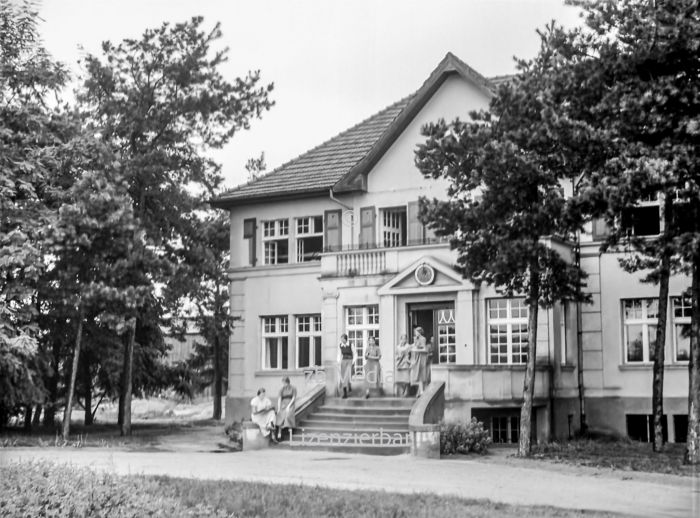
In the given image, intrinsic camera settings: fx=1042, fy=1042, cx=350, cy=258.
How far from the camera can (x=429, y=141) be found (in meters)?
24.3

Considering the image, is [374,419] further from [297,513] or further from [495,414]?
[297,513]

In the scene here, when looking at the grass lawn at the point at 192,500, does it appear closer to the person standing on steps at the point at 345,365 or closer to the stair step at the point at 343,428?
the stair step at the point at 343,428

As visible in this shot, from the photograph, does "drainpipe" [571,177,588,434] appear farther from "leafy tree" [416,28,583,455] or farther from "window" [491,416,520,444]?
"leafy tree" [416,28,583,455]

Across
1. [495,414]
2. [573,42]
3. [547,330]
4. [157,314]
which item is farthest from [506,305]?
[157,314]

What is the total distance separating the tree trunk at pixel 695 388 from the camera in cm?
2109

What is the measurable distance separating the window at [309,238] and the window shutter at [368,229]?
2408 mm

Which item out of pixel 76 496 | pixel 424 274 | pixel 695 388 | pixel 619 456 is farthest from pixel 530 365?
pixel 76 496

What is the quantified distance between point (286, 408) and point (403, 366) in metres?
3.71

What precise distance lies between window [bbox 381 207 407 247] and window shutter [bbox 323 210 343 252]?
1.79m

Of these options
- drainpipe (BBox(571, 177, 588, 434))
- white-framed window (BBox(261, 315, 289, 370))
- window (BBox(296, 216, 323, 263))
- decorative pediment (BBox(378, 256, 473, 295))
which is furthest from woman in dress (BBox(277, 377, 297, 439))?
window (BBox(296, 216, 323, 263))

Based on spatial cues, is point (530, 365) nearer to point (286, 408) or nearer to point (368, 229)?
point (286, 408)

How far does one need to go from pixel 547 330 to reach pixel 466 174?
264 inches

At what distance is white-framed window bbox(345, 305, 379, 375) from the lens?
3197 centimetres

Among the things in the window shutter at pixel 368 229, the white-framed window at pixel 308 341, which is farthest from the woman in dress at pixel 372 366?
the white-framed window at pixel 308 341
